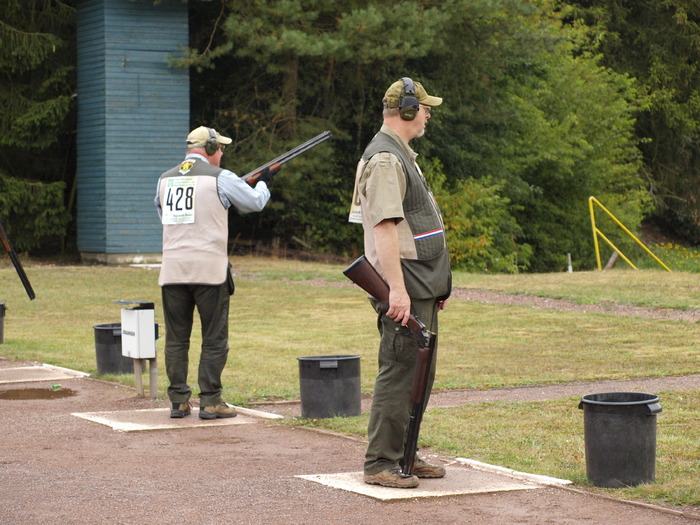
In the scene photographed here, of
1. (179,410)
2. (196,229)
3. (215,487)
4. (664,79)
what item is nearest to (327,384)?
(179,410)

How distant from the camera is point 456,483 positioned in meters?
6.32

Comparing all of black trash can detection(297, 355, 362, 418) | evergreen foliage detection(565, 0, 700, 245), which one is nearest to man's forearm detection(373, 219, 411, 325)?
black trash can detection(297, 355, 362, 418)

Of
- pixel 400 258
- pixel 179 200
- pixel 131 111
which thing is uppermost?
pixel 131 111

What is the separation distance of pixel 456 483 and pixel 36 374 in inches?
239

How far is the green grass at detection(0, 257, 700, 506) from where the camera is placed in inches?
296

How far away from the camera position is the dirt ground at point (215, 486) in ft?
Answer: 18.5

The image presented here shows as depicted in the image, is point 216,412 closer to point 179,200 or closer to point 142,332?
point 142,332

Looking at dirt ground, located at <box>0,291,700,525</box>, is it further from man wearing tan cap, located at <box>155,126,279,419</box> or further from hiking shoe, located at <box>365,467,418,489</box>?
man wearing tan cap, located at <box>155,126,279,419</box>

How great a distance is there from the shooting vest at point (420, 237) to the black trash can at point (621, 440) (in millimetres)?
993

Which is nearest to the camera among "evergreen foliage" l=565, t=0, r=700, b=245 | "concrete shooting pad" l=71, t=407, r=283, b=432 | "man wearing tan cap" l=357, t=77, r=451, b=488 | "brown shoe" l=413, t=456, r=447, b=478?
"man wearing tan cap" l=357, t=77, r=451, b=488

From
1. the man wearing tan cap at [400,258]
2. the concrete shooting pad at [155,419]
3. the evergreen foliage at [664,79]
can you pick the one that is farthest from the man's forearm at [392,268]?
the evergreen foliage at [664,79]

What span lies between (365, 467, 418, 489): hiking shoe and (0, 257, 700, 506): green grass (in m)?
0.83

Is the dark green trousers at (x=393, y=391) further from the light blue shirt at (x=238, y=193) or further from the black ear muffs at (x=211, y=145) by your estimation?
the black ear muffs at (x=211, y=145)

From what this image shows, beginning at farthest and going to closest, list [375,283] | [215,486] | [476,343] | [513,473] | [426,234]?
[476,343]
[513,473]
[215,486]
[426,234]
[375,283]
